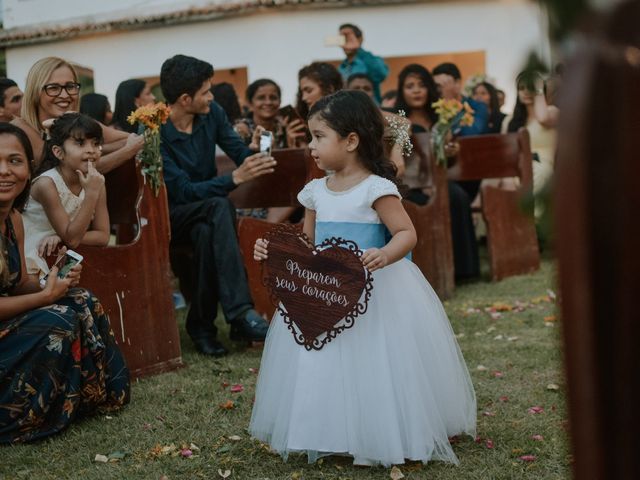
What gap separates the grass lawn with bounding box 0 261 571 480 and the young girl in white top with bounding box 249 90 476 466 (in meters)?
0.12

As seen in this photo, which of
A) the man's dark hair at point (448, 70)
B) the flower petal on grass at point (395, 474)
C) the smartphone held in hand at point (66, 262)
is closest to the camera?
the flower petal on grass at point (395, 474)

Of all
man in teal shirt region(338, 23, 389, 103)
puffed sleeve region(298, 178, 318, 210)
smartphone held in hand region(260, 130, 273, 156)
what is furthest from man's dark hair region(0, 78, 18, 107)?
man in teal shirt region(338, 23, 389, 103)

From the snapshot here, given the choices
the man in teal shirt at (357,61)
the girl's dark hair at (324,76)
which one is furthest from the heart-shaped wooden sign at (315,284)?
the man in teal shirt at (357,61)

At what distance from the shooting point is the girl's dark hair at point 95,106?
8703mm

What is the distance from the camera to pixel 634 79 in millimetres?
1036

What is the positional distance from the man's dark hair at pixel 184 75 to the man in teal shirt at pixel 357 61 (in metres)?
3.42

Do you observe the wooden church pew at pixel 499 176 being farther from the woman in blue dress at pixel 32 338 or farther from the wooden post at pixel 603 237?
the wooden post at pixel 603 237

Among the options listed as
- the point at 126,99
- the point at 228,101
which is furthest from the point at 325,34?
the point at 126,99

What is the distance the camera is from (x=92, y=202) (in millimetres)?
5129

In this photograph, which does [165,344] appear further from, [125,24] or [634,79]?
[125,24]

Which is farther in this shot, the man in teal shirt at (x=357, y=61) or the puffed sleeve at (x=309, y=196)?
the man in teal shirt at (x=357, y=61)

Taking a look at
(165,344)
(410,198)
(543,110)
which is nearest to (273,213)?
(410,198)

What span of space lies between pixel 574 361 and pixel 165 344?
4.94 metres

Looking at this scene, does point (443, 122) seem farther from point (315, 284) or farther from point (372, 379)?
point (372, 379)
